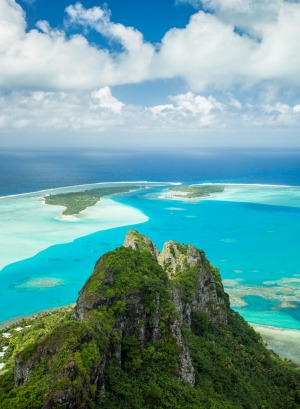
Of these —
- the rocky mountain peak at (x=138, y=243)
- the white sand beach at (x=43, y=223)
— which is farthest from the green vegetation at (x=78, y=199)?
the rocky mountain peak at (x=138, y=243)

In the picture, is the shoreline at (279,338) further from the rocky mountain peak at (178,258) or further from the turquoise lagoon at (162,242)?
the rocky mountain peak at (178,258)

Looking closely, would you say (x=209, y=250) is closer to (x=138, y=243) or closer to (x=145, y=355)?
(x=138, y=243)

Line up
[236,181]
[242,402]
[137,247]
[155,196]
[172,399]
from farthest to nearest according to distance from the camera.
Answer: [236,181], [155,196], [137,247], [242,402], [172,399]

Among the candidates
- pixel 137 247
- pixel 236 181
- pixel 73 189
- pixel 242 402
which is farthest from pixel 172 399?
pixel 236 181

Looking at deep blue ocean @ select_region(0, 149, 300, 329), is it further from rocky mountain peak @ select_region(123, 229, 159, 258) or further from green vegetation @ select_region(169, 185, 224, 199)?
rocky mountain peak @ select_region(123, 229, 159, 258)

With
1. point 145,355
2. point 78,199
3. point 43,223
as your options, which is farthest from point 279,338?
point 78,199

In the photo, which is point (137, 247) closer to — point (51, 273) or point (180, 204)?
point (51, 273)
